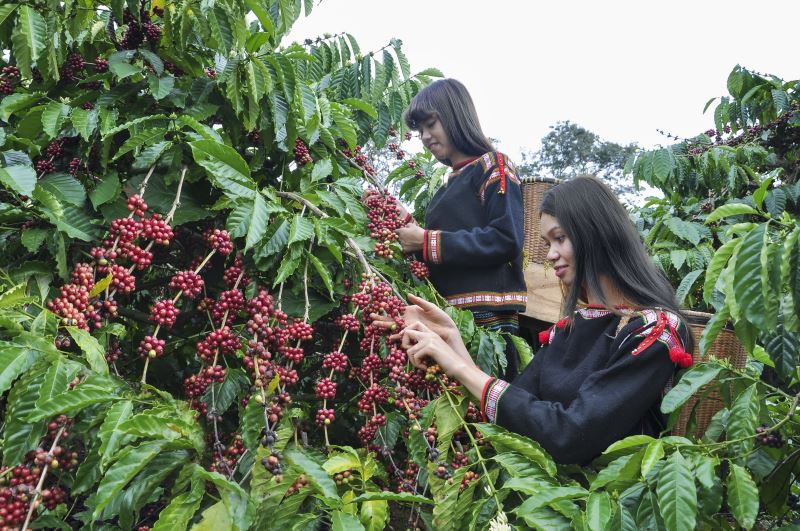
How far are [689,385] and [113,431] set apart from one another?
105 centimetres

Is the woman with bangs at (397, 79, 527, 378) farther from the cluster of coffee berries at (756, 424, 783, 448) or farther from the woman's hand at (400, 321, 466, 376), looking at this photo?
the cluster of coffee berries at (756, 424, 783, 448)

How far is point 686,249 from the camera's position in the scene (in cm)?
382

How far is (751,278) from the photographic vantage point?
1.03 m

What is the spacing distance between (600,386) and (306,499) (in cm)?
68

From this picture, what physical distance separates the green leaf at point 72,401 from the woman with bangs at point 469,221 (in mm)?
1180

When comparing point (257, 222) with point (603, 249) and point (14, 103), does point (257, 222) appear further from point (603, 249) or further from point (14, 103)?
point (603, 249)

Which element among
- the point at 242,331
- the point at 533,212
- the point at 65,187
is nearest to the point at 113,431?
the point at 242,331

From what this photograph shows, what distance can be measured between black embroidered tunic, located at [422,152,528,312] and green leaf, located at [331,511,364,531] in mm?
1194

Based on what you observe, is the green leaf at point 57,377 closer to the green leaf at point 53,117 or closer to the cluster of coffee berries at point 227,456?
the cluster of coffee berries at point 227,456

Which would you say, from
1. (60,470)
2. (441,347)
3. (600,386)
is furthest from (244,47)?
(600,386)

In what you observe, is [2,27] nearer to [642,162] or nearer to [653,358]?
[653,358]

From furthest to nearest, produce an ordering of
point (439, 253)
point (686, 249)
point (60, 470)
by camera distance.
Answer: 1. point (686, 249)
2. point (439, 253)
3. point (60, 470)

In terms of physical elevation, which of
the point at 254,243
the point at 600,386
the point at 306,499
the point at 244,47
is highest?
the point at 244,47

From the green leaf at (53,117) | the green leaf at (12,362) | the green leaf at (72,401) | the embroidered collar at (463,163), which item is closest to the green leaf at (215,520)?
the green leaf at (72,401)
